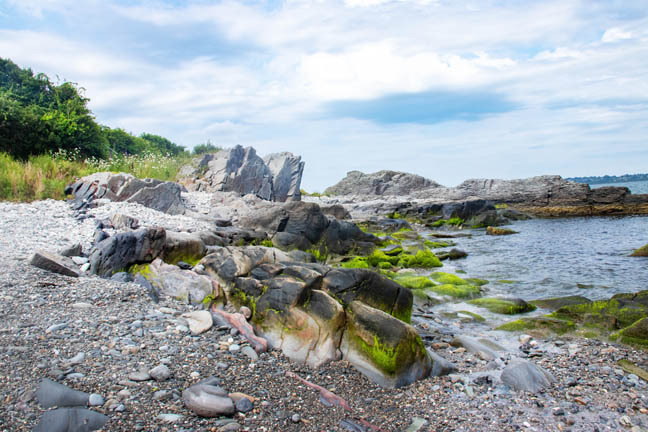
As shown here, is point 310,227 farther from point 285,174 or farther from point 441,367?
point 285,174

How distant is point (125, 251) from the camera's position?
350 inches

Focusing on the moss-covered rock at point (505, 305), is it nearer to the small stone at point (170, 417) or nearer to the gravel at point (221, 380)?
the gravel at point (221, 380)

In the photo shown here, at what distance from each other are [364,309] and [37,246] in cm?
802

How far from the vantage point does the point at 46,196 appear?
1548 centimetres

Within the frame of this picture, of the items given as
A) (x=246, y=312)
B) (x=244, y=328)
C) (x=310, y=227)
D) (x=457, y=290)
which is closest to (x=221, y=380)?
(x=244, y=328)

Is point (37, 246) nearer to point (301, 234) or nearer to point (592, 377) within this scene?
point (301, 234)

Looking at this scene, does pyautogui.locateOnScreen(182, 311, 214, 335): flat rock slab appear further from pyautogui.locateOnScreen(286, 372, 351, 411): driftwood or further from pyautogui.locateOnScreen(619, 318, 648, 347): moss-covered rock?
pyautogui.locateOnScreen(619, 318, 648, 347): moss-covered rock

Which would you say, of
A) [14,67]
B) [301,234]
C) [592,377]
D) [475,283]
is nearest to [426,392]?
[592,377]

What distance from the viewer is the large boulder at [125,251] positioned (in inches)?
338

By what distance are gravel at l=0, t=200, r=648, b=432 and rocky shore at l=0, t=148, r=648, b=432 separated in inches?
0.9

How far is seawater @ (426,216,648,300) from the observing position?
12.7 metres

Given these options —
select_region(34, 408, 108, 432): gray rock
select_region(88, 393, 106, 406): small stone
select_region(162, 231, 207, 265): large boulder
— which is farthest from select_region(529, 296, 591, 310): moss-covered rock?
select_region(34, 408, 108, 432): gray rock

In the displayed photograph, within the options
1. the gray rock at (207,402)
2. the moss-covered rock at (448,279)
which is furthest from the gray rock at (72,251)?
the moss-covered rock at (448,279)

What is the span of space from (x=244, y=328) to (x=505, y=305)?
7.06 m
